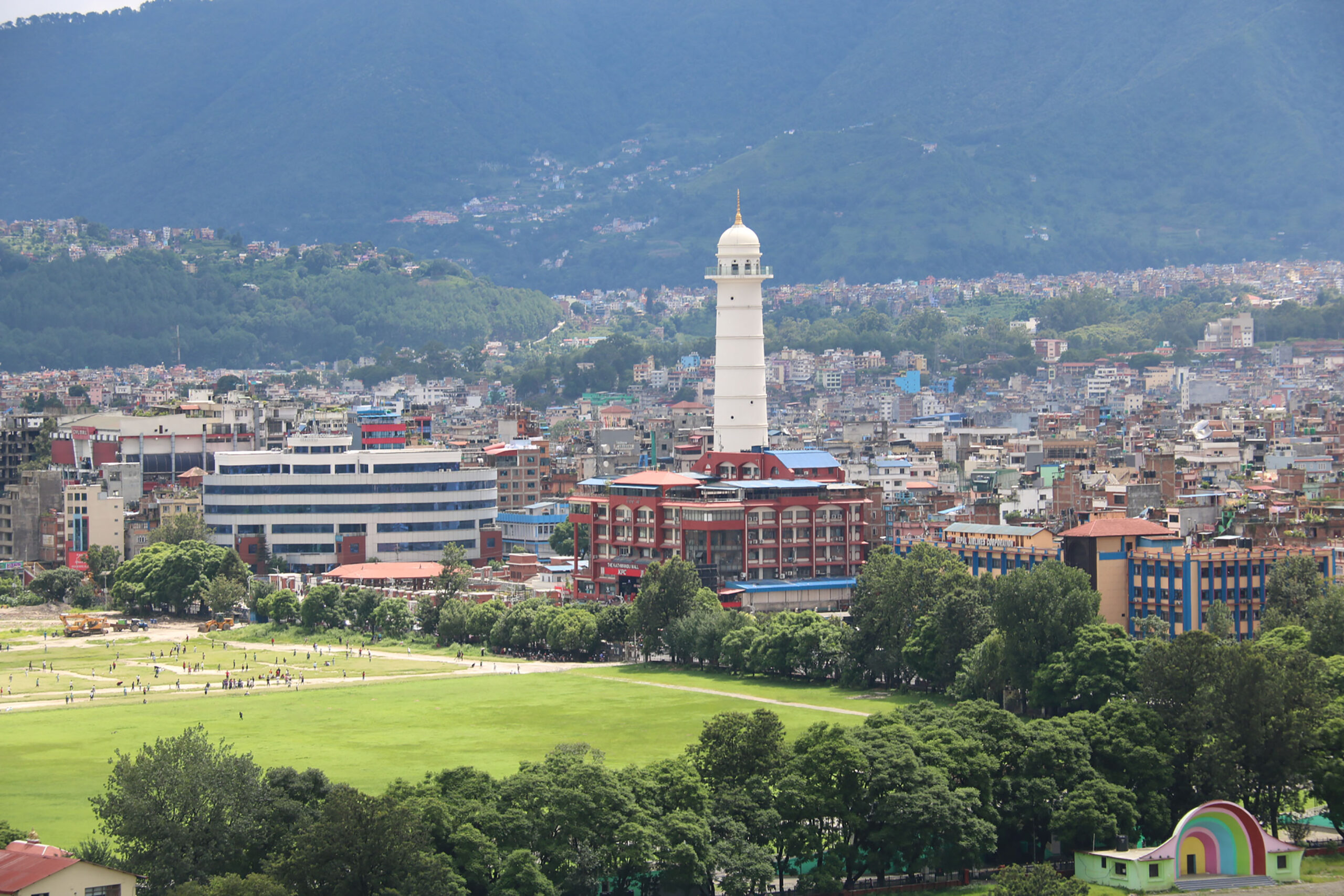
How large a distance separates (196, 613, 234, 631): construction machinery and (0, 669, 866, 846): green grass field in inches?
856

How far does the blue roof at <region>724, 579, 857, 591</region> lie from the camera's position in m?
92.9

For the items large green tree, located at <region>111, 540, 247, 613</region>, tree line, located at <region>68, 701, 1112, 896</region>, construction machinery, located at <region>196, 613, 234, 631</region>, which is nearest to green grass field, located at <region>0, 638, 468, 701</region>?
construction machinery, located at <region>196, 613, 234, 631</region>

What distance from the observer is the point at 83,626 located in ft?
331

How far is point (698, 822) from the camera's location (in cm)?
4694

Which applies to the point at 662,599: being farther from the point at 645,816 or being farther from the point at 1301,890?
the point at 1301,890

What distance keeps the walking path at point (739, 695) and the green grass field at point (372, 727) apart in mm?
489

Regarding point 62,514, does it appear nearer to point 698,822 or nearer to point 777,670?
point 777,670

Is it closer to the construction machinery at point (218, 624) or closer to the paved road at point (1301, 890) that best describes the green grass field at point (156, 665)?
the construction machinery at point (218, 624)

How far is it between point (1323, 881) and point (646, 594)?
41092mm

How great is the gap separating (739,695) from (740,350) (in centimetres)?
3445

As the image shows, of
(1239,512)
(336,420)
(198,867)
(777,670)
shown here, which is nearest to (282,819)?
(198,867)

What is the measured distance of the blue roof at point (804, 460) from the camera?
338ft

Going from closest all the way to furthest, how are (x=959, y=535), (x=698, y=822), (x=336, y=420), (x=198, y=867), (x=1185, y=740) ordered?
(x=198, y=867), (x=698, y=822), (x=1185, y=740), (x=959, y=535), (x=336, y=420)

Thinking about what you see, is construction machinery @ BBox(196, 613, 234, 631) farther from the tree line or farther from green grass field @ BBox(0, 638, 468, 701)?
the tree line
